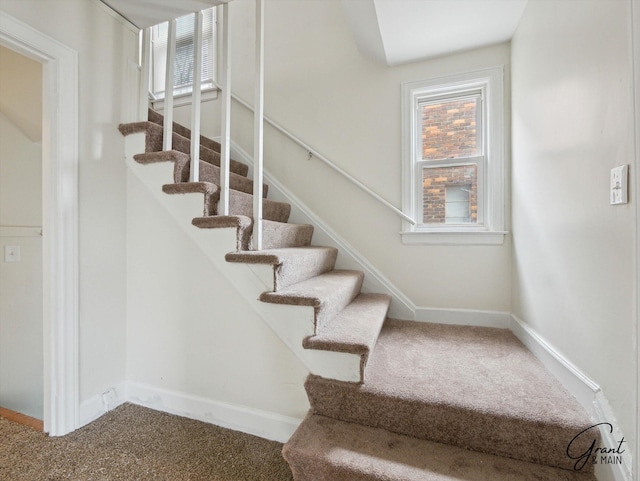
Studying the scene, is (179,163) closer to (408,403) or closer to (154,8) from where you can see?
(154,8)

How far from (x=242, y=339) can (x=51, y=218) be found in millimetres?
1148

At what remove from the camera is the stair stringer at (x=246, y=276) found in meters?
1.22

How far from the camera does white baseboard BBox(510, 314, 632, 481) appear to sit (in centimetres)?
86

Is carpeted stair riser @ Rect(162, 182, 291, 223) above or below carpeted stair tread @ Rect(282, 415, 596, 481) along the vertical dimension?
above

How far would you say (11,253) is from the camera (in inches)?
79.0

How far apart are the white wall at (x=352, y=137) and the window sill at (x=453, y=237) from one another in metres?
0.04

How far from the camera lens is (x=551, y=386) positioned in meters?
1.22

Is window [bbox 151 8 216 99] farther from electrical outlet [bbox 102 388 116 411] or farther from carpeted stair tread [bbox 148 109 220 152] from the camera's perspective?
electrical outlet [bbox 102 388 116 411]

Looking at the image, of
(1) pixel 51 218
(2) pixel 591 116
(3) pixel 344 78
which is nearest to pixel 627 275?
(2) pixel 591 116

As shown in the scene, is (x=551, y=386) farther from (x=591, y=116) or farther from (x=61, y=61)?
(x=61, y=61)

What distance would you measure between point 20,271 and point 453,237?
126 inches

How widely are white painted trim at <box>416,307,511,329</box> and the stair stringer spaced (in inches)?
44.5

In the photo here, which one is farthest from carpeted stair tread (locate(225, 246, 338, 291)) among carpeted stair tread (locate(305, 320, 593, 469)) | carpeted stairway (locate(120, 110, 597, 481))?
carpeted stair tread (locate(305, 320, 593, 469))

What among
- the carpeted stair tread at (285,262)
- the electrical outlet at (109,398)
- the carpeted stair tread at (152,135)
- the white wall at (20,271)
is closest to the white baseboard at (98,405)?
the electrical outlet at (109,398)
